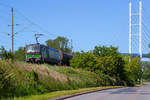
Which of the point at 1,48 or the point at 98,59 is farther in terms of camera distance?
the point at 98,59

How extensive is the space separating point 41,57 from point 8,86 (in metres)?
22.8

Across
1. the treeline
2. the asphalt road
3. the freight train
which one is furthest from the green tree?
the asphalt road

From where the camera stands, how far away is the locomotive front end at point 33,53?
41.4 meters

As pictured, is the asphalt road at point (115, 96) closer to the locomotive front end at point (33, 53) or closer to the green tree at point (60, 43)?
the locomotive front end at point (33, 53)

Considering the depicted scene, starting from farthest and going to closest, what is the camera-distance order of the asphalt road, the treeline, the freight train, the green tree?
the green tree < the treeline < the freight train < the asphalt road

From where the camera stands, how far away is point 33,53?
41.7 meters

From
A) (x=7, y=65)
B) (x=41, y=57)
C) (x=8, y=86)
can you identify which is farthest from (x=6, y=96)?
(x=41, y=57)

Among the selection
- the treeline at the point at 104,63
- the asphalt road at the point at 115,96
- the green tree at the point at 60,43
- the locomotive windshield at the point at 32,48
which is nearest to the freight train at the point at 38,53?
the locomotive windshield at the point at 32,48

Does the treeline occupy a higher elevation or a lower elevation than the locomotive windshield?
lower

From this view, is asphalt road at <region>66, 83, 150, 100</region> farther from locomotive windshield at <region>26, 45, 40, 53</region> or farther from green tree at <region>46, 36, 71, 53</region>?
green tree at <region>46, 36, 71, 53</region>

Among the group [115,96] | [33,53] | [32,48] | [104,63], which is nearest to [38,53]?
[33,53]

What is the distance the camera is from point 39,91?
22.5 meters

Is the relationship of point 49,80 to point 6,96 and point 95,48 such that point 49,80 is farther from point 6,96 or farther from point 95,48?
point 95,48

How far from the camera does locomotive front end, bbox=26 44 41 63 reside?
41.4 metres
